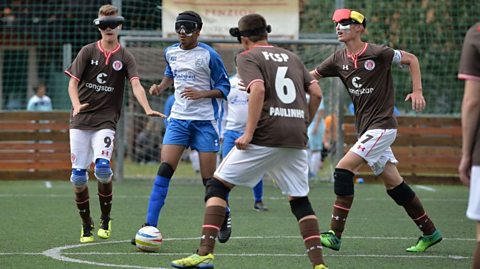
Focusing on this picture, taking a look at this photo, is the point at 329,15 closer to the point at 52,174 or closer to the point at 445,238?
the point at 52,174

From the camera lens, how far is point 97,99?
1038 cm

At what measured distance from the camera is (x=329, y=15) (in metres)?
22.5

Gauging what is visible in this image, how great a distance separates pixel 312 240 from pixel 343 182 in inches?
79.6

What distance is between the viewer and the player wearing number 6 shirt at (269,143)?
25.2 feet

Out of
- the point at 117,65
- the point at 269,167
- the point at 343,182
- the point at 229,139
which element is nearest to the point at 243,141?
the point at 269,167

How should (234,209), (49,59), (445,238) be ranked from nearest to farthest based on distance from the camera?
(445,238), (234,209), (49,59)

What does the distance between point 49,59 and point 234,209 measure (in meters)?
11.6

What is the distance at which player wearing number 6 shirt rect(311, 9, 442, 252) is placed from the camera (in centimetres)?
970

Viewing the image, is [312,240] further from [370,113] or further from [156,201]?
[370,113]

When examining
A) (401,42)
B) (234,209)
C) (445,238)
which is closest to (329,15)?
(401,42)

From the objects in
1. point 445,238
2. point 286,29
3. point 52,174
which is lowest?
point 52,174

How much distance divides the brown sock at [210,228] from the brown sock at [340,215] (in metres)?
2.06

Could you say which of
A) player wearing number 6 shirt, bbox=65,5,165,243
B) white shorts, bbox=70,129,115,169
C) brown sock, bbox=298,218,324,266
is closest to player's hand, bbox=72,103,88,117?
player wearing number 6 shirt, bbox=65,5,165,243

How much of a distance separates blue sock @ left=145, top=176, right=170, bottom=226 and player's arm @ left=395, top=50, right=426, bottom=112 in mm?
2363
